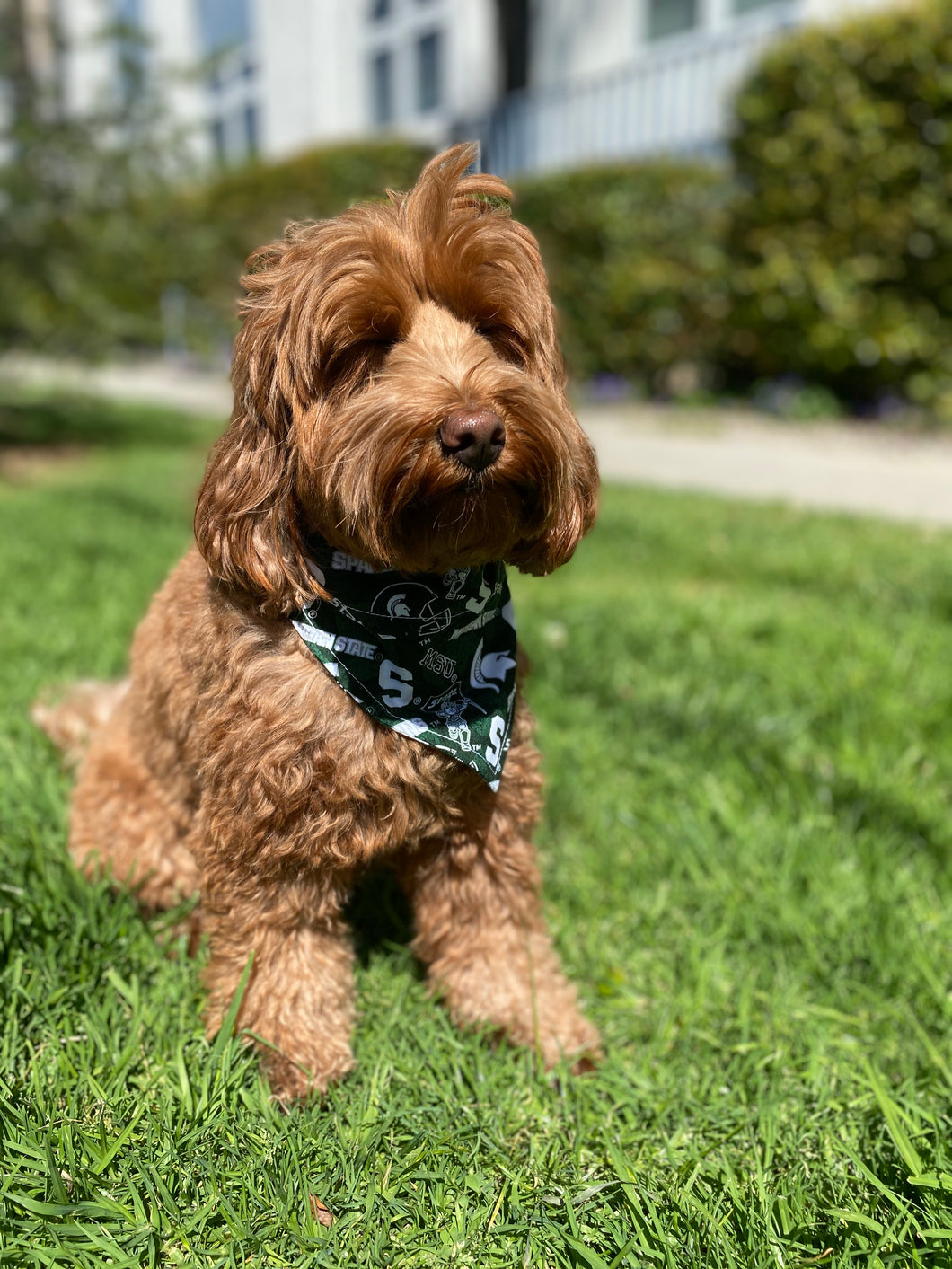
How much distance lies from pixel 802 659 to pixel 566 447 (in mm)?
2594

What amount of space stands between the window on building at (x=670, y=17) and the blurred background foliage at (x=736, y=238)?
3.59 metres

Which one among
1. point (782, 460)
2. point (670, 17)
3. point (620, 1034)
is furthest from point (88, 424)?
point (620, 1034)

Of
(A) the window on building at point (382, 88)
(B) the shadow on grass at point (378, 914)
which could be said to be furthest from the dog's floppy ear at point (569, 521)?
(A) the window on building at point (382, 88)

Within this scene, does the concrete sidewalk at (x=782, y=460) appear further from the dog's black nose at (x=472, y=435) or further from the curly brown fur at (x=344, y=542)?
the dog's black nose at (x=472, y=435)

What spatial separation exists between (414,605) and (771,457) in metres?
7.66

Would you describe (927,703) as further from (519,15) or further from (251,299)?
(519,15)

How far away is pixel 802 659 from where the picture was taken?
438cm

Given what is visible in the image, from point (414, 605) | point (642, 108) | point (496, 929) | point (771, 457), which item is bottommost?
→ point (771, 457)

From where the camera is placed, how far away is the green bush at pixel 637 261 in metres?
10.8

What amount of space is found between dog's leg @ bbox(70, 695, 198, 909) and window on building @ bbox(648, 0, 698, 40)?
45.8 feet

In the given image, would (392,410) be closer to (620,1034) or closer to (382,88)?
(620,1034)

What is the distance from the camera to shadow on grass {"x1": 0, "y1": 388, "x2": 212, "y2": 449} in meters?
11.1

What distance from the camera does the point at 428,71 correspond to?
693 inches

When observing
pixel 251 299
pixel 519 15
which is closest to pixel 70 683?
pixel 251 299
